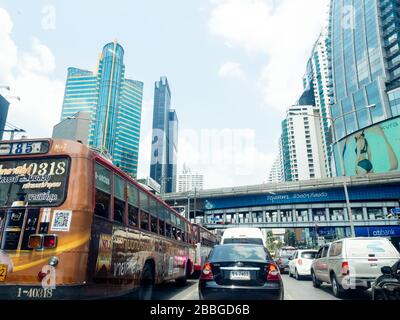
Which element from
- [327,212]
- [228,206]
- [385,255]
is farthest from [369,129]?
[385,255]

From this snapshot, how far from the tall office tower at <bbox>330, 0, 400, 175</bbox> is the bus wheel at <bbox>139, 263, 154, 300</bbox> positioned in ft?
241

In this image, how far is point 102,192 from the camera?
5477 millimetres

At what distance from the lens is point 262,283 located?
229 inches

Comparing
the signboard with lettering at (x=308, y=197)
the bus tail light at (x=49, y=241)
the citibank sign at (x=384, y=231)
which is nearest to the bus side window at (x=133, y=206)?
the bus tail light at (x=49, y=241)

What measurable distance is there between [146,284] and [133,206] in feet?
7.07

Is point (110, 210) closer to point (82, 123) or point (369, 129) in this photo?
point (82, 123)

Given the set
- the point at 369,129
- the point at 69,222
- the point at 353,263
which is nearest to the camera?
the point at 69,222

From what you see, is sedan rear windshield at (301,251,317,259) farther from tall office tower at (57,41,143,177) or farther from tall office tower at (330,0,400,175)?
tall office tower at (57,41,143,177)

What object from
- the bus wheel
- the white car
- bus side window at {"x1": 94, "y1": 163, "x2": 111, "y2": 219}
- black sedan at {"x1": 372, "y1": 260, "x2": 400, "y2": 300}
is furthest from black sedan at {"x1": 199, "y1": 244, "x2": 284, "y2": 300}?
the white car

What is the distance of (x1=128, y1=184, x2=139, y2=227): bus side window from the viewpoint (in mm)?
6754

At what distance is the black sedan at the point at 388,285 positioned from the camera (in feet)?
18.6

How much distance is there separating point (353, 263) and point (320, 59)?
571 feet

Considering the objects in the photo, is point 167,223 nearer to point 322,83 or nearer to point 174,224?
point 174,224

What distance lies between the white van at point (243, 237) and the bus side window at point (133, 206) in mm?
8895
